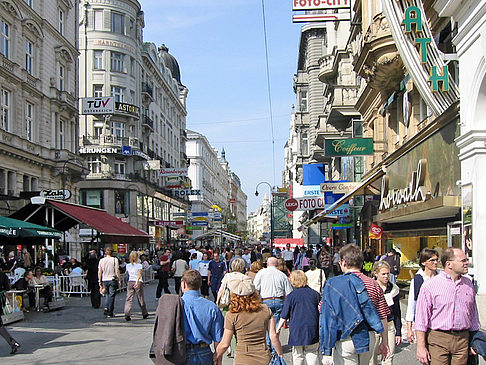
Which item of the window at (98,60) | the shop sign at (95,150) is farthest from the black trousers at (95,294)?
the window at (98,60)

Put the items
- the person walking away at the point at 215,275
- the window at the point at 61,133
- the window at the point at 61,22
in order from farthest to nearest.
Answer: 1. the window at the point at 61,22
2. the window at the point at 61,133
3. the person walking away at the point at 215,275

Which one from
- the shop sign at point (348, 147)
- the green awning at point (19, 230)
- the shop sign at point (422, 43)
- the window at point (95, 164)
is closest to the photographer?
the shop sign at point (422, 43)

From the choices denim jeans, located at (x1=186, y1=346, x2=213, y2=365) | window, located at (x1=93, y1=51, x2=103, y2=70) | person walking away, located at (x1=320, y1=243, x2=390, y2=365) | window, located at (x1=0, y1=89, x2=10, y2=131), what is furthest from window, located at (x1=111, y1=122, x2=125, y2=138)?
person walking away, located at (x1=320, y1=243, x2=390, y2=365)

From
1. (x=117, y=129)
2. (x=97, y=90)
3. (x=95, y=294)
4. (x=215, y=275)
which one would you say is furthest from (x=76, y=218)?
(x=97, y=90)

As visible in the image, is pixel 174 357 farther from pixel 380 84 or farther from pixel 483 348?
pixel 380 84

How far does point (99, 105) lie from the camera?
33.7m

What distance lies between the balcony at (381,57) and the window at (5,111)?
1673 cm

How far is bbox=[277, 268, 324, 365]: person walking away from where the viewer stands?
24.6 feet

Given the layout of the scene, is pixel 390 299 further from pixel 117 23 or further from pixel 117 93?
pixel 117 23

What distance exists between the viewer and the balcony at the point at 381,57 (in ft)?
67.7

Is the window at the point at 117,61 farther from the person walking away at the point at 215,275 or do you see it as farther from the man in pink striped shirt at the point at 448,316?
the man in pink striped shirt at the point at 448,316

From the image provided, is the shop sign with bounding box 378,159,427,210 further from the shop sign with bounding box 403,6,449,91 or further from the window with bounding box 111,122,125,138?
the window with bounding box 111,122,125,138

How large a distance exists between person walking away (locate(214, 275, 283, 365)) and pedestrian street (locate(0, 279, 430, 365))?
12.1 ft

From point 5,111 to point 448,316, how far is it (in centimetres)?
2803
